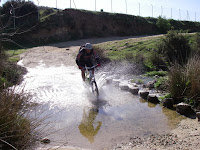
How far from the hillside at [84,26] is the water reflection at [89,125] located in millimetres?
22023

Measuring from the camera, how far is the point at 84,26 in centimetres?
3222

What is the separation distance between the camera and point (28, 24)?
28625mm

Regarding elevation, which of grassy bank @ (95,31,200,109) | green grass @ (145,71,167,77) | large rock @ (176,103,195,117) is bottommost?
large rock @ (176,103,195,117)

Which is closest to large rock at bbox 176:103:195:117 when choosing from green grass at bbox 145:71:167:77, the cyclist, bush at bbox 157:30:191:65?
the cyclist

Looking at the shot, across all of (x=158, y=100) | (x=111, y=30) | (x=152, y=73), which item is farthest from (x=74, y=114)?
(x=111, y=30)

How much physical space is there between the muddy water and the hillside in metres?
19.1

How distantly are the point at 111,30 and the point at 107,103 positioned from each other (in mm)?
27487

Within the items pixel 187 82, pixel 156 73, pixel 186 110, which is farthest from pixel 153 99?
pixel 156 73

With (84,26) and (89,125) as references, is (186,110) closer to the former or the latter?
(89,125)

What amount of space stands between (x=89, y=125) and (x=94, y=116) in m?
0.64

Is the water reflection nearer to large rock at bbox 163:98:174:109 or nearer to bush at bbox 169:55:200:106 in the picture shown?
large rock at bbox 163:98:174:109

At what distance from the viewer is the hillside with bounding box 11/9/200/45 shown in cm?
2846

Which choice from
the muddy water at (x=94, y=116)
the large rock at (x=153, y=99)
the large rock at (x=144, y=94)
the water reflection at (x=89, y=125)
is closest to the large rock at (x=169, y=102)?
the muddy water at (x=94, y=116)

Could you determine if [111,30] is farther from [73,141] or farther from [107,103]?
[73,141]
